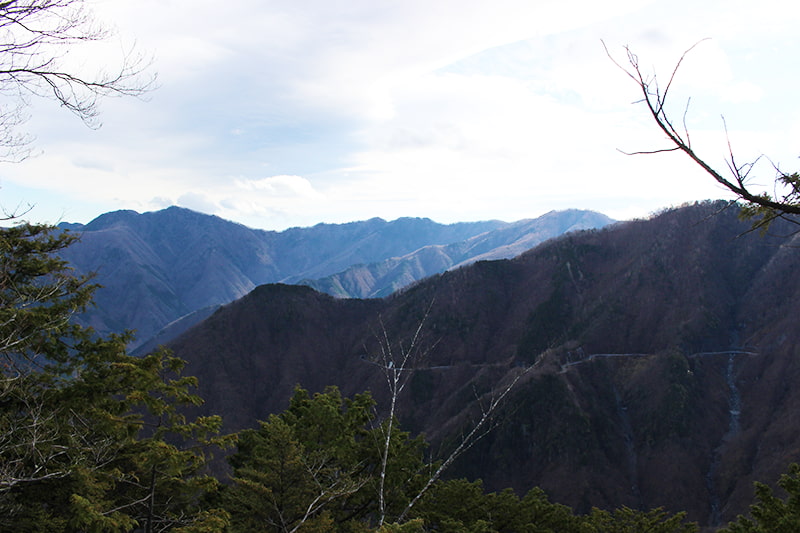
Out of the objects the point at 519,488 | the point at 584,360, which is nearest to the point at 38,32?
the point at 519,488

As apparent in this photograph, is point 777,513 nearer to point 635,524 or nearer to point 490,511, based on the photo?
point 635,524

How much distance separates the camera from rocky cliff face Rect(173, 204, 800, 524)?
2576 inches

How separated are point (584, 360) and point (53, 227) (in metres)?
85.2

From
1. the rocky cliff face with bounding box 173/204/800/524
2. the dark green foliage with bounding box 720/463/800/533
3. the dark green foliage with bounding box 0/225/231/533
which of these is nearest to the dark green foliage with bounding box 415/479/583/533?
the dark green foliage with bounding box 720/463/800/533

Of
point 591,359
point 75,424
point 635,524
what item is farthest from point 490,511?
point 591,359

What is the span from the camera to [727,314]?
89.0 metres

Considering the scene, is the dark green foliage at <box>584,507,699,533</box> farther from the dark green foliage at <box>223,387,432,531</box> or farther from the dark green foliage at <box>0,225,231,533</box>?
the dark green foliage at <box>0,225,231,533</box>

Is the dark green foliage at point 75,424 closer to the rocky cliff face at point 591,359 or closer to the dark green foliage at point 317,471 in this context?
the dark green foliage at point 317,471

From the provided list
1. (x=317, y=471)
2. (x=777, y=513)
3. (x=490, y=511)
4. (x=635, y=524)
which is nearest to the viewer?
(x=317, y=471)

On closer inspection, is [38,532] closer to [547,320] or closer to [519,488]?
[519,488]

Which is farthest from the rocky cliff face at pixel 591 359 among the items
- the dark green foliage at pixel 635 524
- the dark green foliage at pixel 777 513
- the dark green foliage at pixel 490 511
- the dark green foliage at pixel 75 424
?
the dark green foliage at pixel 75 424

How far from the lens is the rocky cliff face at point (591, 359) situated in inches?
2576

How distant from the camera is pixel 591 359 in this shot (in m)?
85.4

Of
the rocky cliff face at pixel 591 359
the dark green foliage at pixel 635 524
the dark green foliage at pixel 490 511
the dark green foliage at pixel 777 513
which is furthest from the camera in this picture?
the rocky cliff face at pixel 591 359
